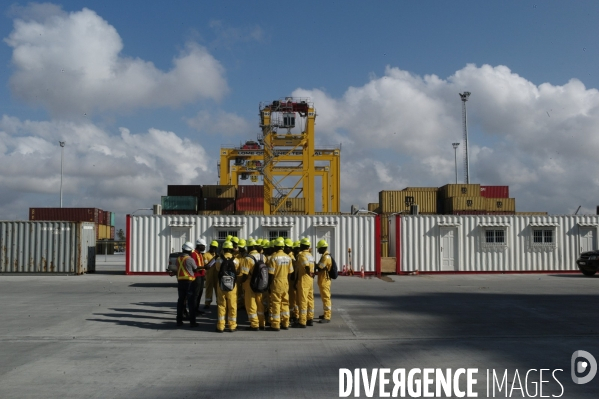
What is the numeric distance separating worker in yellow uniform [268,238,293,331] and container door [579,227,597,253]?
2252 cm

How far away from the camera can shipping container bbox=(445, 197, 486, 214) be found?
38000 mm

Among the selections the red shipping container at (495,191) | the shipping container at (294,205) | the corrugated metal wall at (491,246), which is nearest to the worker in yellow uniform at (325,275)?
the corrugated metal wall at (491,246)

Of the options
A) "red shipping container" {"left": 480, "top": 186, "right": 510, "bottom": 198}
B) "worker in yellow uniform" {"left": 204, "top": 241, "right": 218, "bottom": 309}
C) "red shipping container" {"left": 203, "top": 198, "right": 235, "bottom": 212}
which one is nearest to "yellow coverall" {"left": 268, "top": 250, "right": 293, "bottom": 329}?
"worker in yellow uniform" {"left": 204, "top": 241, "right": 218, "bottom": 309}

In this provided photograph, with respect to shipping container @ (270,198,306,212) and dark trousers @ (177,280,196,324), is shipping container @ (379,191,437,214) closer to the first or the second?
shipping container @ (270,198,306,212)

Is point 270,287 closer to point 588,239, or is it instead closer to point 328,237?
point 328,237

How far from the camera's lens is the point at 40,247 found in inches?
1064

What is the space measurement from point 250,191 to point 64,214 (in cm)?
2346

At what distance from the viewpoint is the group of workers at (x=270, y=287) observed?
1093 cm

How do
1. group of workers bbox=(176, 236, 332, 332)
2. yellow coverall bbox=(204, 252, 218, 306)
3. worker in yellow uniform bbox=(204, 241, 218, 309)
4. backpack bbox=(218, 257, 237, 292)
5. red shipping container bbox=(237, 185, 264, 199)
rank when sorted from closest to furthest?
backpack bbox=(218, 257, 237, 292) < group of workers bbox=(176, 236, 332, 332) < worker in yellow uniform bbox=(204, 241, 218, 309) < yellow coverall bbox=(204, 252, 218, 306) < red shipping container bbox=(237, 185, 264, 199)

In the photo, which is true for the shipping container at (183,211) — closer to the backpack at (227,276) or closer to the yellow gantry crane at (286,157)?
the yellow gantry crane at (286,157)

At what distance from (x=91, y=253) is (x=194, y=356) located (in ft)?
72.8

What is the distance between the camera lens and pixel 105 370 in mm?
7727

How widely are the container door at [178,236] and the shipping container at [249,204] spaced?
15.7m

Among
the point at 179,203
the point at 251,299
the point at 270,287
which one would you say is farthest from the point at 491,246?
the point at 179,203
